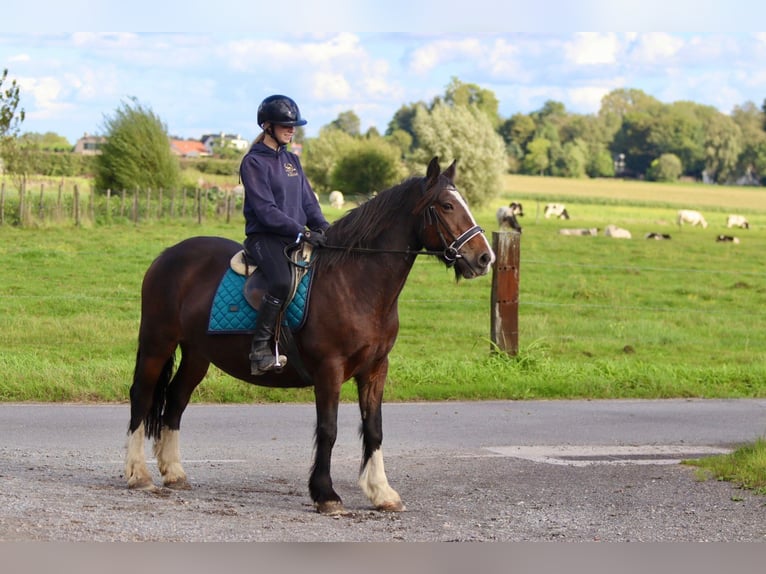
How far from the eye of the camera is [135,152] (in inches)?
1912

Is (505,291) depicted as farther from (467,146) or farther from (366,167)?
(366,167)

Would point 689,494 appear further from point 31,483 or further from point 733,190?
point 733,190

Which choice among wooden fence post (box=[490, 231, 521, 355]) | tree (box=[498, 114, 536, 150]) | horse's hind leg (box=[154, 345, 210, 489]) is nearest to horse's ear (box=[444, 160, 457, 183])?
horse's hind leg (box=[154, 345, 210, 489])

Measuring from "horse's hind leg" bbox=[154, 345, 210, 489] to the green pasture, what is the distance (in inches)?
139

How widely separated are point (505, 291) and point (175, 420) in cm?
641

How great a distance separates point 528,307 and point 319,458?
603 inches

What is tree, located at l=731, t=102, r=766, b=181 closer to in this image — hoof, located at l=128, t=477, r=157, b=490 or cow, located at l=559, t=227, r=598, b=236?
cow, located at l=559, t=227, r=598, b=236

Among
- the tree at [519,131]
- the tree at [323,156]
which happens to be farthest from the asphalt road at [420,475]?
the tree at [519,131]

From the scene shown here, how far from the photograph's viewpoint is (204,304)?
8.07 metres

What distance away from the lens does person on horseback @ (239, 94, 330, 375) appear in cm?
751

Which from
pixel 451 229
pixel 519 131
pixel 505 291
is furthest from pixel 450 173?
pixel 519 131

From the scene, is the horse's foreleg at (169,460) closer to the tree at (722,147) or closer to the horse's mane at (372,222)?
the horse's mane at (372,222)

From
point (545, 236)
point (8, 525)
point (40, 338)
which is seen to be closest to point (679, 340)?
point (40, 338)

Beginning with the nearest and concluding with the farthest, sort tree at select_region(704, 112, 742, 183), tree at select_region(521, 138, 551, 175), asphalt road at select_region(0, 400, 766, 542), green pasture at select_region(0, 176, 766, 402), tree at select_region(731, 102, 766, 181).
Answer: asphalt road at select_region(0, 400, 766, 542), green pasture at select_region(0, 176, 766, 402), tree at select_region(731, 102, 766, 181), tree at select_region(704, 112, 742, 183), tree at select_region(521, 138, 551, 175)
